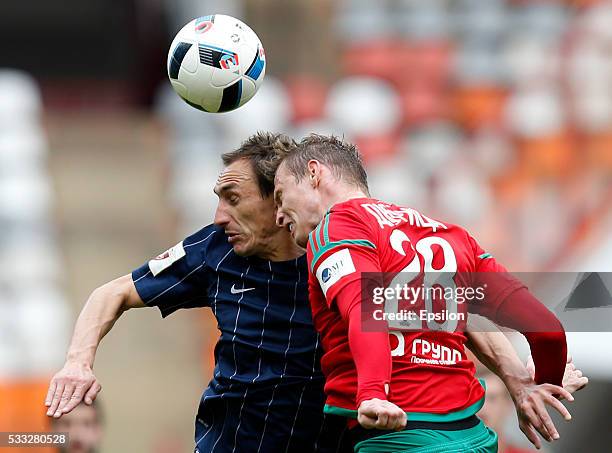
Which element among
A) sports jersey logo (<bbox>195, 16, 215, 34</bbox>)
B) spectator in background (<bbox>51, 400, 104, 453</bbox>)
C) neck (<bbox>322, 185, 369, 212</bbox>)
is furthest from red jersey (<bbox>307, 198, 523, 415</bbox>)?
spectator in background (<bbox>51, 400, 104, 453</bbox>)

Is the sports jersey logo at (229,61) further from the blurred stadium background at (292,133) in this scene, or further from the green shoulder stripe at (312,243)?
the blurred stadium background at (292,133)

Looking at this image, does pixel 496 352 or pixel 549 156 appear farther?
pixel 549 156

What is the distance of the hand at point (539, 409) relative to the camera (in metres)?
3.84

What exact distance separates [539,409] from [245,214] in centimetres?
130

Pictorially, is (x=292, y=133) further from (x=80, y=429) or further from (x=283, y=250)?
(x=283, y=250)

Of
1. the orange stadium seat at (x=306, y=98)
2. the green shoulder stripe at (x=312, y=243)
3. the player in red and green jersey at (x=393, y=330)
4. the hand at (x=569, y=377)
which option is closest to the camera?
the player in red and green jersey at (x=393, y=330)

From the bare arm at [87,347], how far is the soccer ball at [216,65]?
0.86 m

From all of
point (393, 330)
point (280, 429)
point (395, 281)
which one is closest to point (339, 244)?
point (395, 281)

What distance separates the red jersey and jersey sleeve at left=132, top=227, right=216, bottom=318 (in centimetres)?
77

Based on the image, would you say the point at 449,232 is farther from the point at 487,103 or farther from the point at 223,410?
the point at 487,103

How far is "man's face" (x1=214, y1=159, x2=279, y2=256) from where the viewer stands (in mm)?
4336

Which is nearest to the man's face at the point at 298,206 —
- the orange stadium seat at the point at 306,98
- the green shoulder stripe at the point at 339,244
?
the green shoulder stripe at the point at 339,244

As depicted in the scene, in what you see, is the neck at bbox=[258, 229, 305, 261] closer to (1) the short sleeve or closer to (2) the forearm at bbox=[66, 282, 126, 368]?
(2) the forearm at bbox=[66, 282, 126, 368]

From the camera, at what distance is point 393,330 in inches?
142
